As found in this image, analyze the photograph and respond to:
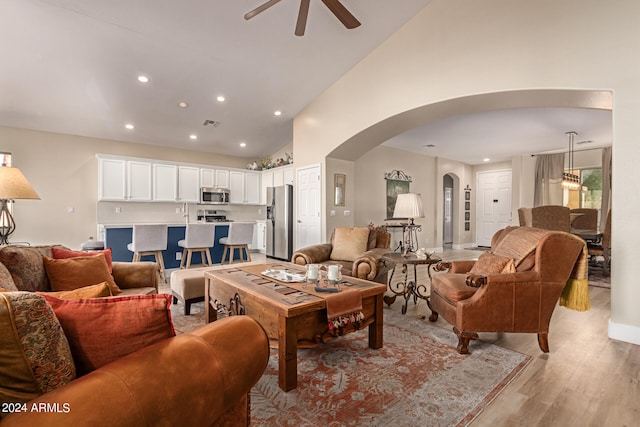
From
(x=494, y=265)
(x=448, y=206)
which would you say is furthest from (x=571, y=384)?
(x=448, y=206)

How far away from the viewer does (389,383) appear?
1935 millimetres

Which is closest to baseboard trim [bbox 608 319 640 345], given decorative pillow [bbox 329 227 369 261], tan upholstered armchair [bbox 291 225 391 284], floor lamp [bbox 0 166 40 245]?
tan upholstered armchair [bbox 291 225 391 284]

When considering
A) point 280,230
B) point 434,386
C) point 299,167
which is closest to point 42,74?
point 299,167

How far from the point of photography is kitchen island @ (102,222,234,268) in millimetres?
4926

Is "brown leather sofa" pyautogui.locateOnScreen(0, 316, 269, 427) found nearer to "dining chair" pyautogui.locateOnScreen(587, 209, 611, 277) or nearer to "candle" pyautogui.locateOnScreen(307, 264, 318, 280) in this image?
"candle" pyautogui.locateOnScreen(307, 264, 318, 280)

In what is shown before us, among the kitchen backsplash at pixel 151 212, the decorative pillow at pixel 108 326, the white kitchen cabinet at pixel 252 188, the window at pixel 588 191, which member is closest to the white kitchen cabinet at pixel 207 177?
the kitchen backsplash at pixel 151 212

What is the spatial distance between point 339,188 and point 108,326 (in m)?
4.98

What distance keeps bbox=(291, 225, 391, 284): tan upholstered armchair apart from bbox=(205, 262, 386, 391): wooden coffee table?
41.8 inches

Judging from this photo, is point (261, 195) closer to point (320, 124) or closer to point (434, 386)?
point (320, 124)

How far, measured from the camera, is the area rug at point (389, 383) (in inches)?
64.2

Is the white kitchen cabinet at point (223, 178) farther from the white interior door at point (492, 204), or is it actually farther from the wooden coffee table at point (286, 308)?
the white interior door at point (492, 204)

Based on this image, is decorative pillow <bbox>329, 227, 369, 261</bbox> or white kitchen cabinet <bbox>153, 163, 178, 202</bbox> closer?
decorative pillow <bbox>329, 227, 369, 261</bbox>

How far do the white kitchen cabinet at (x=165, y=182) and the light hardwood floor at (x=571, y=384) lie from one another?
6728mm

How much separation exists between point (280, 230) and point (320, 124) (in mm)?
2486
